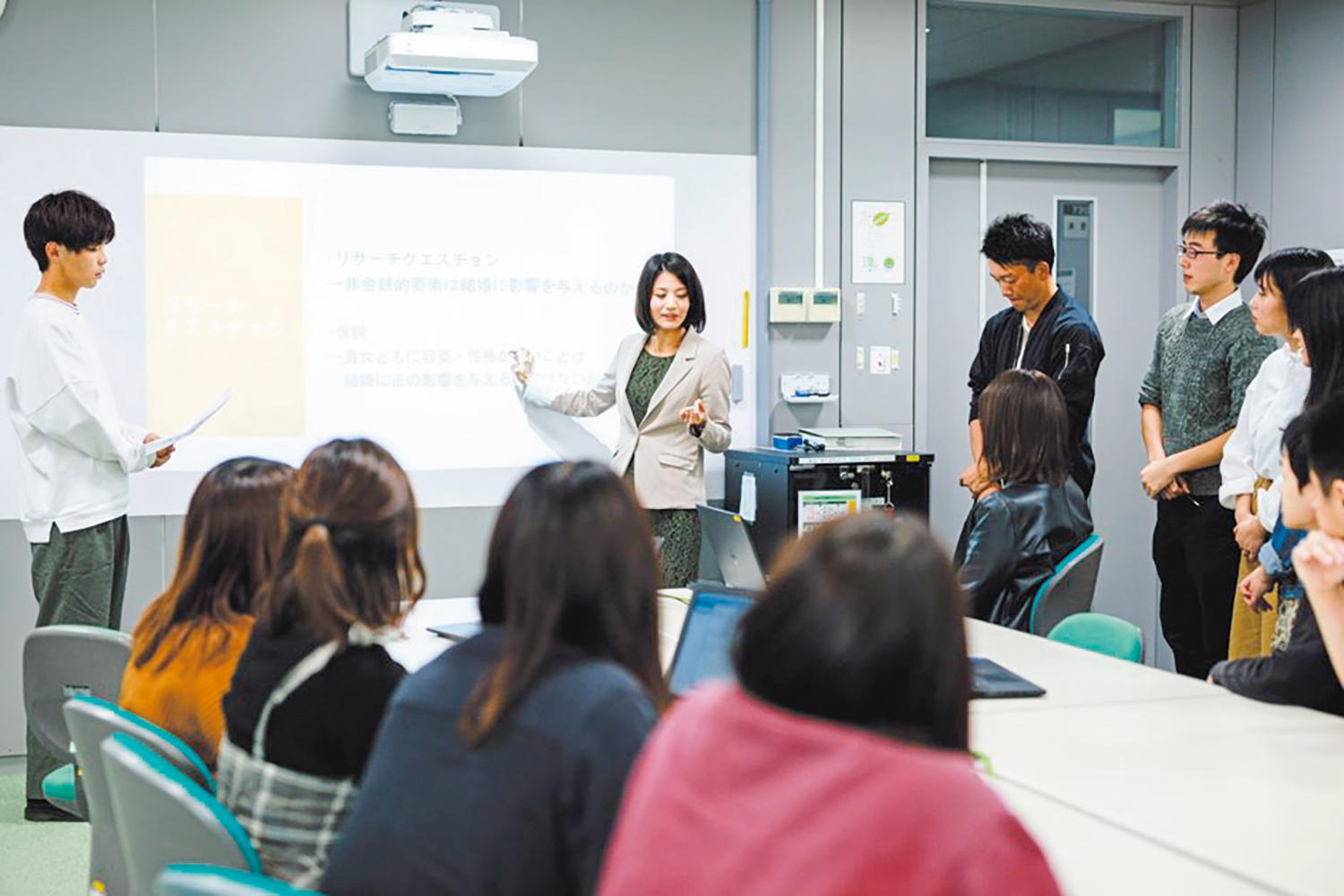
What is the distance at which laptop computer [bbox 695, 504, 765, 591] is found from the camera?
3.34 m

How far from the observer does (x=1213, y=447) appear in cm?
444

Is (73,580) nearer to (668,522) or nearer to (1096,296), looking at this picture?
(668,522)

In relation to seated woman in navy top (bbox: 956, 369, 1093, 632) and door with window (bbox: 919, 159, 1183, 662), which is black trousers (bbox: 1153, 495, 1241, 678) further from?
door with window (bbox: 919, 159, 1183, 662)

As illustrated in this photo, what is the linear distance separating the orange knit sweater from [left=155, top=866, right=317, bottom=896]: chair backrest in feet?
2.60

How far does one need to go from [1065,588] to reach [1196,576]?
137 cm

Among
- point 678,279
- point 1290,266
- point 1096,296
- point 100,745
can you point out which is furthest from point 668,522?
point 100,745

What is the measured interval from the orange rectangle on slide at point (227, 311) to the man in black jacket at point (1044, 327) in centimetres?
245

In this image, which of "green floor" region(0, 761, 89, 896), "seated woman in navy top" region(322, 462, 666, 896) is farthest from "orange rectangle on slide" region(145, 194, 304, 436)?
"seated woman in navy top" region(322, 462, 666, 896)

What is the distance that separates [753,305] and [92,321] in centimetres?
242

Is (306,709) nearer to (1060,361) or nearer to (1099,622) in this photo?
(1099,622)

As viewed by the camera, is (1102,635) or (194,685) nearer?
(194,685)

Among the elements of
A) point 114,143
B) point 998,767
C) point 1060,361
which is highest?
point 114,143

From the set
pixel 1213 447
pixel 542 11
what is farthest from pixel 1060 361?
pixel 542 11

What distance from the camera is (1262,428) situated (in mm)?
3844
